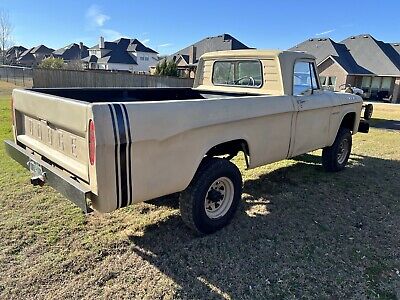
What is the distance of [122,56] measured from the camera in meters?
65.0

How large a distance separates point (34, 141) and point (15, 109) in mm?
574

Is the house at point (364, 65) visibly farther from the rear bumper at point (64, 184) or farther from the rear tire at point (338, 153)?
the rear bumper at point (64, 184)

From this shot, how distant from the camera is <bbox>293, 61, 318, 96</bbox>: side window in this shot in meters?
4.69

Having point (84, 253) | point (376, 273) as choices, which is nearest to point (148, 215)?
point (84, 253)

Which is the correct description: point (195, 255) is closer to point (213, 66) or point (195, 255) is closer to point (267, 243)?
point (267, 243)

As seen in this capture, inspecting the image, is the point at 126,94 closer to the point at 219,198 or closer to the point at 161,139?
the point at 219,198

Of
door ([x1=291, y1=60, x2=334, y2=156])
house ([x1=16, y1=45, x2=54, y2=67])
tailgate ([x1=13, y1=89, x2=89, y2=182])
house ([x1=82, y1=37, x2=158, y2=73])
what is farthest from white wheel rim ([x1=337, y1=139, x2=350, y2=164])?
house ([x1=16, y1=45, x2=54, y2=67])

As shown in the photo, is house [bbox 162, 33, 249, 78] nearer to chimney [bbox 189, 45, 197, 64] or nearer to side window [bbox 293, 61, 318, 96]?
chimney [bbox 189, 45, 197, 64]

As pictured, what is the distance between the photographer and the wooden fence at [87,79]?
14.6 metres

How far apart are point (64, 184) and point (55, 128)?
65cm

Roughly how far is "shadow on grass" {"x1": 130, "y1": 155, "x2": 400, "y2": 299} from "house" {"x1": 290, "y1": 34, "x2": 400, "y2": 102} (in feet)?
96.1

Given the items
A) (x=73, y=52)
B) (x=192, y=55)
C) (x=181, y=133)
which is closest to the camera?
(x=181, y=133)

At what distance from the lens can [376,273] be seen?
10.2 feet

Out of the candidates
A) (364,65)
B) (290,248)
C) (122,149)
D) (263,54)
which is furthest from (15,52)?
(290,248)
